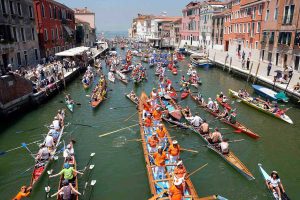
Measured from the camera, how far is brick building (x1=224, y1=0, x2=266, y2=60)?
1710 inches

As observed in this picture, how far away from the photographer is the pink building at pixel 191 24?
7569 cm

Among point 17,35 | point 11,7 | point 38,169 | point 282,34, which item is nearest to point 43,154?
point 38,169

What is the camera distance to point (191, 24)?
260 ft

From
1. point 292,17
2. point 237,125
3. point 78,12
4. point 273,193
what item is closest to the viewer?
point 273,193

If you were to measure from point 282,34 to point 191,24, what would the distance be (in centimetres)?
4693

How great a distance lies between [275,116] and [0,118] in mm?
22083

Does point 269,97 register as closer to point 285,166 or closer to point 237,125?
point 237,125

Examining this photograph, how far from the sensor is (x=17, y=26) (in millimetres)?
32781

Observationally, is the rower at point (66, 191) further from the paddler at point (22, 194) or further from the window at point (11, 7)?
the window at point (11, 7)

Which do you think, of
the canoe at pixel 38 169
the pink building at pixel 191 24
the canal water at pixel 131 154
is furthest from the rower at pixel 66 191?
the pink building at pixel 191 24

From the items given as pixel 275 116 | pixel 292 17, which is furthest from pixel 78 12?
pixel 275 116

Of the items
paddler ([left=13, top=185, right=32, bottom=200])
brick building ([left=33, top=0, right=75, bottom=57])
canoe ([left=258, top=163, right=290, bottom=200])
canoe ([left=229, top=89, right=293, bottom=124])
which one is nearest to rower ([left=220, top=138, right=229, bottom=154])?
canoe ([left=258, top=163, right=290, bottom=200])

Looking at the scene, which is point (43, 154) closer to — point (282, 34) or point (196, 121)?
point (196, 121)

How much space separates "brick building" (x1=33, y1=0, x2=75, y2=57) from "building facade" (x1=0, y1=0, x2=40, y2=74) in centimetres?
231
